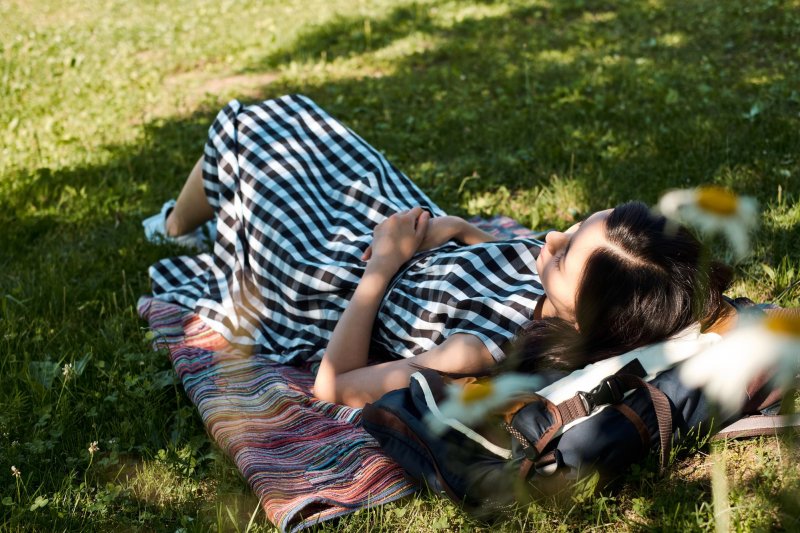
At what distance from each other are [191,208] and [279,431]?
148cm

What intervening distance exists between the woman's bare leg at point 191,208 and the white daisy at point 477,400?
1.89 metres

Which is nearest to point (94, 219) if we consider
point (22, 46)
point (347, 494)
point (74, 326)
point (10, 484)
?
point (74, 326)

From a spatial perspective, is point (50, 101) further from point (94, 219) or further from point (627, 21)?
point (627, 21)

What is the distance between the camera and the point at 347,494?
244cm

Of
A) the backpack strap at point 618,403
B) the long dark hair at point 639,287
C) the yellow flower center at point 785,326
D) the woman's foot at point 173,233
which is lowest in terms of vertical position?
the woman's foot at point 173,233

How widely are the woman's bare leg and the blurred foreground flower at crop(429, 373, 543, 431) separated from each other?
189 cm

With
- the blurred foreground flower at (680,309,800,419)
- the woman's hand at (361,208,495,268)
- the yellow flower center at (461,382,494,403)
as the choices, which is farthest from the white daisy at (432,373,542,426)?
the woman's hand at (361,208,495,268)

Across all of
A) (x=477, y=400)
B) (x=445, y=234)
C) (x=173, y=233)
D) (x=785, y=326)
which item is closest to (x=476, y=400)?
(x=477, y=400)

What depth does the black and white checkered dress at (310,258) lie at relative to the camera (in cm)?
Result: 289

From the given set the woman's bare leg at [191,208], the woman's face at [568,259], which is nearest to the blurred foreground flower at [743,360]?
the woman's face at [568,259]

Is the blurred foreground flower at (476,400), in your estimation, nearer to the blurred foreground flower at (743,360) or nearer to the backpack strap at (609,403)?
the backpack strap at (609,403)

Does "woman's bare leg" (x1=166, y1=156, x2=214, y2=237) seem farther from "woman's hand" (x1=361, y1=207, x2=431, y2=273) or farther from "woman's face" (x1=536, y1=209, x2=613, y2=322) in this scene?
"woman's face" (x1=536, y1=209, x2=613, y2=322)

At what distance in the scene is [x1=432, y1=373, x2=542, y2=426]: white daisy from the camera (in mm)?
2295

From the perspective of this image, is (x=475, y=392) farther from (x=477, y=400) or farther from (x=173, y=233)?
(x=173, y=233)
